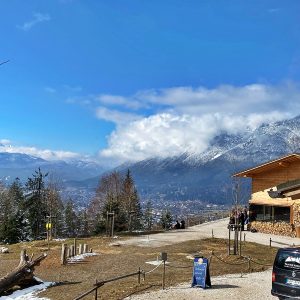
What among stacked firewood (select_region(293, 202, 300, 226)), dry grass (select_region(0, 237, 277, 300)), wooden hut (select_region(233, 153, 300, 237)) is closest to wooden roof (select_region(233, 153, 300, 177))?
wooden hut (select_region(233, 153, 300, 237))

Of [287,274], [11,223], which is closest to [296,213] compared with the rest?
[287,274]

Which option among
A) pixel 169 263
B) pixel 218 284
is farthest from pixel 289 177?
pixel 218 284

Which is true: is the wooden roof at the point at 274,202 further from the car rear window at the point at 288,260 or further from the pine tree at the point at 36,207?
the pine tree at the point at 36,207

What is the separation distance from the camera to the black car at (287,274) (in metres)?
15.0

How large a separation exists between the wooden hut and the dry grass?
8127 mm

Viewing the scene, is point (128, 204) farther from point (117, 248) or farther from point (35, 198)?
point (117, 248)

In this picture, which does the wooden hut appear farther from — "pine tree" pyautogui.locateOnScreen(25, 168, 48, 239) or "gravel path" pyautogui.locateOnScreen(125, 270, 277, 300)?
"pine tree" pyautogui.locateOnScreen(25, 168, 48, 239)

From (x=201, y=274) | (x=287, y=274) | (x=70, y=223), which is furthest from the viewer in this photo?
(x=70, y=223)

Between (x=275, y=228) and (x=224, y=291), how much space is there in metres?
26.7

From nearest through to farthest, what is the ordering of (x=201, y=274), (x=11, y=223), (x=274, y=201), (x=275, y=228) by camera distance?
1. (x=201, y=274)
2. (x=275, y=228)
3. (x=274, y=201)
4. (x=11, y=223)

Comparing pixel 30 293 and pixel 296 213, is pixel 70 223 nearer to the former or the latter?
pixel 296 213

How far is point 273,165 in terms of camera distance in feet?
145

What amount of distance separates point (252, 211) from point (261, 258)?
18.0 metres

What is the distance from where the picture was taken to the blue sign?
1878 cm
